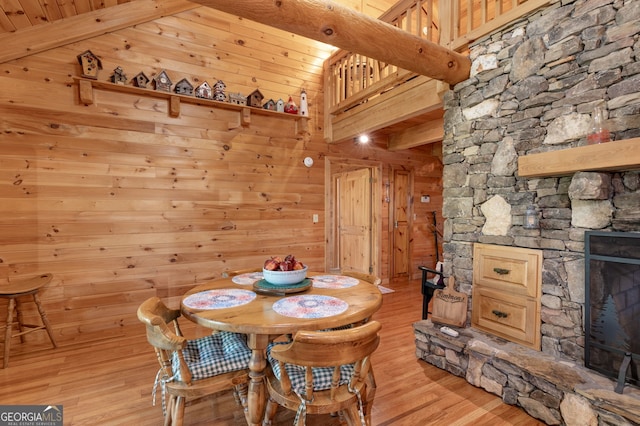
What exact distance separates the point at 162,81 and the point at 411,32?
2913 mm

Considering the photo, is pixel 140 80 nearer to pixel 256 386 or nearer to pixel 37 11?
pixel 37 11

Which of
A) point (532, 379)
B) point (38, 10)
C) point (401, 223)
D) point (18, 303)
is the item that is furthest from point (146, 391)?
point (401, 223)

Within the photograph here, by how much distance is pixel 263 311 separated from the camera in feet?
5.14

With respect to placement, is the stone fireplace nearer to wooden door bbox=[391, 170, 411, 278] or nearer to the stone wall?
the stone wall

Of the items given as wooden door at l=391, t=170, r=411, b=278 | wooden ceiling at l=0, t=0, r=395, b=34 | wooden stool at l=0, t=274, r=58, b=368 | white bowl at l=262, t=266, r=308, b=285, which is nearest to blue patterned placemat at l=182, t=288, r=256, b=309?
white bowl at l=262, t=266, r=308, b=285

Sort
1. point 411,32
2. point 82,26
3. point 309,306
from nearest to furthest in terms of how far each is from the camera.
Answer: point 309,306
point 82,26
point 411,32

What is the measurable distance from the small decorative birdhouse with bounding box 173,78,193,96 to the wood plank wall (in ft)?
0.55

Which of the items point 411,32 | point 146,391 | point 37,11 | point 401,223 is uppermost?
point 411,32

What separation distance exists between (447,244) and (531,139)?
1.07 metres

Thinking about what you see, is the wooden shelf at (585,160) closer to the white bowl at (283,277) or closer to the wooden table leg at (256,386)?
the white bowl at (283,277)

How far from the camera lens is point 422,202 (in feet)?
18.3

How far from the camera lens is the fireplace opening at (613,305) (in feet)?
5.45

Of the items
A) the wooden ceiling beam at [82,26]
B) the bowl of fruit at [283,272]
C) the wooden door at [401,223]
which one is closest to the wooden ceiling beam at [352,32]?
the bowl of fruit at [283,272]

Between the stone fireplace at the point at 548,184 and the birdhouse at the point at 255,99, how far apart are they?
224 cm
